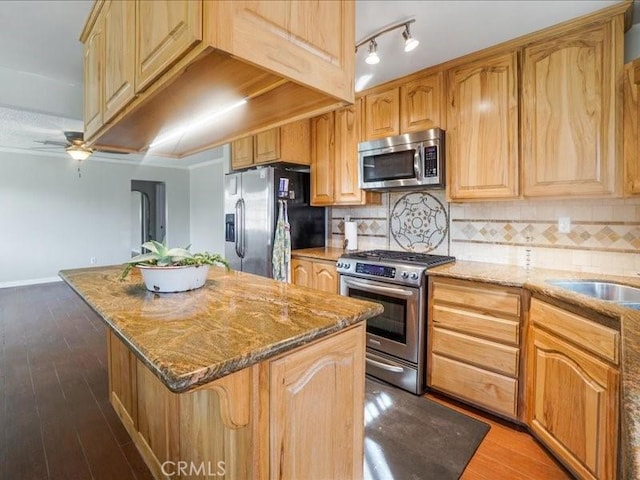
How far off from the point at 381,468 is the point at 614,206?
6.98 ft

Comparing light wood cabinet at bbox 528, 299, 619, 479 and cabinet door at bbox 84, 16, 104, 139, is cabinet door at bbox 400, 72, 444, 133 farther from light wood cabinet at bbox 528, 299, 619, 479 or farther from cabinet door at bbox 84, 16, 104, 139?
cabinet door at bbox 84, 16, 104, 139

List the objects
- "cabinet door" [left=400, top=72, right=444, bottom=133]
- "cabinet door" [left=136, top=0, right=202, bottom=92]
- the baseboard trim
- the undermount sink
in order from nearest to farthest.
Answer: "cabinet door" [left=136, top=0, right=202, bottom=92], the undermount sink, "cabinet door" [left=400, top=72, right=444, bottom=133], the baseboard trim

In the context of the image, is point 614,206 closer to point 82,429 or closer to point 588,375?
point 588,375

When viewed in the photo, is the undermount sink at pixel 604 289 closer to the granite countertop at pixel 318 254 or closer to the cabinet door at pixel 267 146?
the granite countertop at pixel 318 254

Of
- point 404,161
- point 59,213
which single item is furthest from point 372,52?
point 59,213

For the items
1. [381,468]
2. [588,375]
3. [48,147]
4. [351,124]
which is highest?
[48,147]

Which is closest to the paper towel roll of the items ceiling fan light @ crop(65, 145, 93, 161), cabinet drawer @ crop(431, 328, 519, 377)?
cabinet drawer @ crop(431, 328, 519, 377)

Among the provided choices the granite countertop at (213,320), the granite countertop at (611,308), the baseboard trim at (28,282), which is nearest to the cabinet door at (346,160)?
the granite countertop at (611,308)

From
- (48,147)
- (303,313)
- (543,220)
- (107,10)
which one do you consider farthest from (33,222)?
(543,220)

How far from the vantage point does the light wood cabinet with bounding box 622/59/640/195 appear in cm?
176

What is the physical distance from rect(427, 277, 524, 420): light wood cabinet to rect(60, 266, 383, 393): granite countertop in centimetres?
114

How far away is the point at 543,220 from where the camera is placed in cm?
239

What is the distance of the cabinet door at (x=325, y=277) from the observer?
2.91 metres

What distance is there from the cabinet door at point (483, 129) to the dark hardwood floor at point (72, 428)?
157 cm
